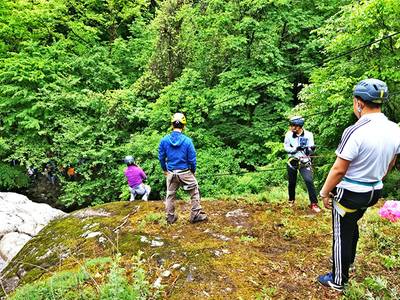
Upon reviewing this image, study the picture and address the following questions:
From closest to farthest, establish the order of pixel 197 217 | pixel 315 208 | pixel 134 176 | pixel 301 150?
pixel 197 217 → pixel 301 150 → pixel 315 208 → pixel 134 176

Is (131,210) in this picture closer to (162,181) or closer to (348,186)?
(348,186)

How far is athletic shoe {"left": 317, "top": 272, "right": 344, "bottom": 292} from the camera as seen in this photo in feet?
11.6

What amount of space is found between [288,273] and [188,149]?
98.7 inches

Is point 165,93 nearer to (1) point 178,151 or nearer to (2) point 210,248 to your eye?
(1) point 178,151

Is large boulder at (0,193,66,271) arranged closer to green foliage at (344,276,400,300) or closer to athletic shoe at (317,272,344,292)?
athletic shoe at (317,272,344,292)

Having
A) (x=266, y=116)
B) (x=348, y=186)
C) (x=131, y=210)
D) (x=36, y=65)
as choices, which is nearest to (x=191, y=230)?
(x=131, y=210)

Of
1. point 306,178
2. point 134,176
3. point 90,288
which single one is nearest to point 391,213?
point 306,178

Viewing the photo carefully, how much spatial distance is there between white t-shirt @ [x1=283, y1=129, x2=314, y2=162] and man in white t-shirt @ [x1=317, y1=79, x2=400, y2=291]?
3040mm

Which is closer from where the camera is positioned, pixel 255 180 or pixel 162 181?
pixel 255 180

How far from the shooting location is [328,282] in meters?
3.66

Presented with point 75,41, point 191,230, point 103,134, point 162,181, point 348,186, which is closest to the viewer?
point 348,186

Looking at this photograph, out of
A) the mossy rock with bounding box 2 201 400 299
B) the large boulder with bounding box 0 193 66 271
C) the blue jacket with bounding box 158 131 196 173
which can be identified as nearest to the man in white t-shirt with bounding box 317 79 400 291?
the mossy rock with bounding box 2 201 400 299

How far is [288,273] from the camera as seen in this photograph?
4035mm

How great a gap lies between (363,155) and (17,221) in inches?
464
